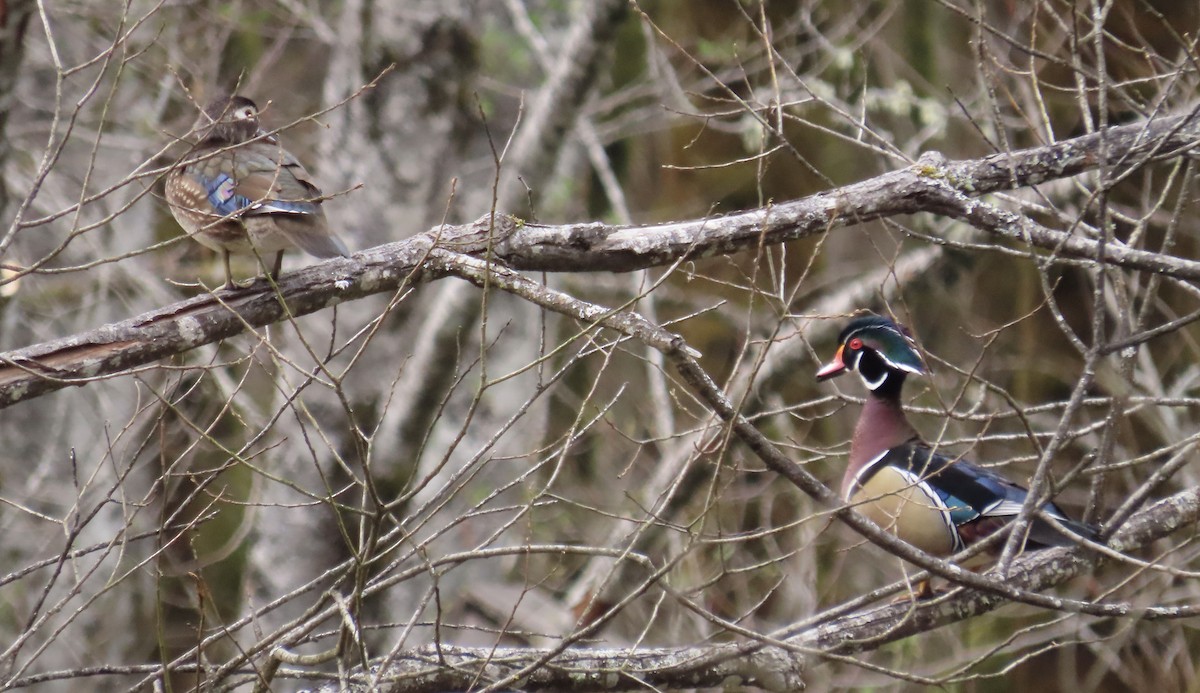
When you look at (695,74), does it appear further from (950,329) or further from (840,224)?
(840,224)

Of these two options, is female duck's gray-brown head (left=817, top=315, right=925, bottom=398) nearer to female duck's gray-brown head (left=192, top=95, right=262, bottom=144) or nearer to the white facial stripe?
the white facial stripe

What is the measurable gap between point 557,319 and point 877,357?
512cm

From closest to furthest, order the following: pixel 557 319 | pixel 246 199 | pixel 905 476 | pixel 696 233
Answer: pixel 696 233, pixel 246 199, pixel 905 476, pixel 557 319

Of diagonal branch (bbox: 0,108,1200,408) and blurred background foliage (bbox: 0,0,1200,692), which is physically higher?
blurred background foliage (bbox: 0,0,1200,692)

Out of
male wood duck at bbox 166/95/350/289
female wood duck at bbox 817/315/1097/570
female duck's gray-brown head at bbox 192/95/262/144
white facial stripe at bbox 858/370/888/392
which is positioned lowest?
female wood duck at bbox 817/315/1097/570

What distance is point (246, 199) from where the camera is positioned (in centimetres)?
397

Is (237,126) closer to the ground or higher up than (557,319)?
closer to the ground

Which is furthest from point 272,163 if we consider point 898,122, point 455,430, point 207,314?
point 898,122

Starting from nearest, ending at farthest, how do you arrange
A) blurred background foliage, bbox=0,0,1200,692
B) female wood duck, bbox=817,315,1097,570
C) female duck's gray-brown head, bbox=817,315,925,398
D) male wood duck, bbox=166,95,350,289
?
male wood duck, bbox=166,95,350,289, female wood duck, bbox=817,315,1097,570, female duck's gray-brown head, bbox=817,315,925,398, blurred background foliage, bbox=0,0,1200,692

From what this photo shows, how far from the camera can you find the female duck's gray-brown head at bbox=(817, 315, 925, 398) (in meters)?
4.61

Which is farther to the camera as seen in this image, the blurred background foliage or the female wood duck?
the blurred background foliage

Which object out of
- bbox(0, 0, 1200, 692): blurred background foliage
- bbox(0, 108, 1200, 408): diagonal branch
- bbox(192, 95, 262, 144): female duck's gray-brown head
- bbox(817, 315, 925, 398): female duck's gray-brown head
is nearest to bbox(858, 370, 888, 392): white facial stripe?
bbox(817, 315, 925, 398): female duck's gray-brown head

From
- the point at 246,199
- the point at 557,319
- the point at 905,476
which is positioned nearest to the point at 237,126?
the point at 246,199

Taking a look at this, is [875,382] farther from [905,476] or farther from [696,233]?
[696,233]
